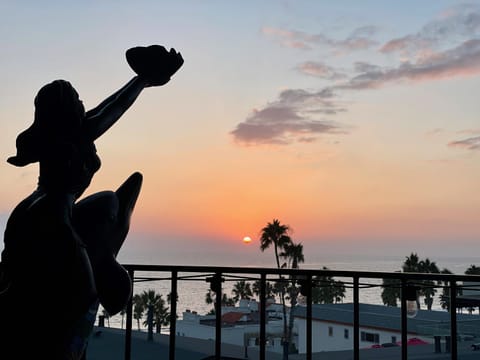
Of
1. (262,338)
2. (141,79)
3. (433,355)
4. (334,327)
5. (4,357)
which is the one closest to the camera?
(4,357)

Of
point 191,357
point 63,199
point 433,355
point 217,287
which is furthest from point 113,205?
point 433,355

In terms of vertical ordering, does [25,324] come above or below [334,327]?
above

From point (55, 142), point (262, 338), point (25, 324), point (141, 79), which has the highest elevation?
point (141, 79)

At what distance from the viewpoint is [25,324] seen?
6.61ft

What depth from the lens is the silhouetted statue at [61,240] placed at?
201 cm

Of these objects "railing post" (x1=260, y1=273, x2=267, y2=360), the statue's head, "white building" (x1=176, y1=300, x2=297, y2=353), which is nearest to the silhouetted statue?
the statue's head

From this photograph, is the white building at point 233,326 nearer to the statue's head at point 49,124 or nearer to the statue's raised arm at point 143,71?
the statue's raised arm at point 143,71

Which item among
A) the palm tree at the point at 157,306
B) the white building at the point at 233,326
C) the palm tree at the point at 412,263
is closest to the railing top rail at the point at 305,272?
the white building at the point at 233,326

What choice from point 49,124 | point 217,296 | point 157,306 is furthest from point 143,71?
point 157,306

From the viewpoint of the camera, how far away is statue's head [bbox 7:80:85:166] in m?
2.16

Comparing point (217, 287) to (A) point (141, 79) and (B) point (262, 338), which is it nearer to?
(B) point (262, 338)

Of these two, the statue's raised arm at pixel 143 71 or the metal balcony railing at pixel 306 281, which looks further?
the metal balcony railing at pixel 306 281

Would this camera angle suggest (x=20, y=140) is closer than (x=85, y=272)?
No

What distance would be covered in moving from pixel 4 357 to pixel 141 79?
4.36 ft
